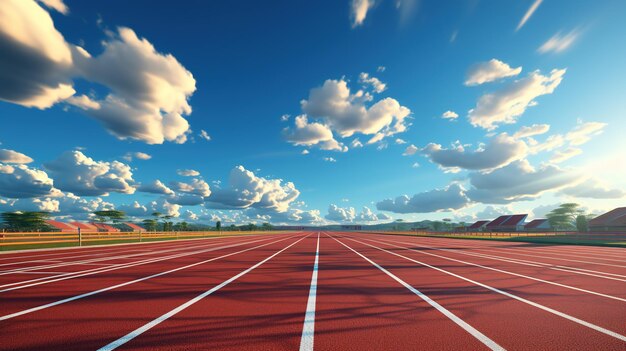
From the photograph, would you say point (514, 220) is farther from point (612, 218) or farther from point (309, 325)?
point (309, 325)

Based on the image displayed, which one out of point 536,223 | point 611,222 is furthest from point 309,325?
point 536,223

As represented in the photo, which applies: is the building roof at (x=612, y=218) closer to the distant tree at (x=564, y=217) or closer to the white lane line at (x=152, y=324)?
the distant tree at (x=564, y=217)

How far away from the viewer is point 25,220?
8900 cm

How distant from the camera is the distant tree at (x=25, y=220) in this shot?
88.9 m

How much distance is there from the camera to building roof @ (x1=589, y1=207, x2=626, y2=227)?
181 feet

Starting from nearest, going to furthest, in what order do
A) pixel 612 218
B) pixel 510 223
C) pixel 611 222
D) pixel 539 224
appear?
pixel 611 222, pixel 612 218, pixel 510 223, pixel 539 224

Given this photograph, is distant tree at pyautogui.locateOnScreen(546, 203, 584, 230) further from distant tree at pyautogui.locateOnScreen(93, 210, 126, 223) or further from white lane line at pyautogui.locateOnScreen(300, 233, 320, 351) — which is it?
distant tree at pyautogui.locateOnScreen(93, 210, 126, 223)

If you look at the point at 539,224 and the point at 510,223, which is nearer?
the point at 510,223

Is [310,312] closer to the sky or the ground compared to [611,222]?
closer to the sky

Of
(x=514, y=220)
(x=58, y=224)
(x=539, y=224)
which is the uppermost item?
(x=514, y=220)

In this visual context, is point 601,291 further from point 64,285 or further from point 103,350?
point 64,285

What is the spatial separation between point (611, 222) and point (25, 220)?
16044 centimetres

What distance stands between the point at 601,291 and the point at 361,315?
6.15m

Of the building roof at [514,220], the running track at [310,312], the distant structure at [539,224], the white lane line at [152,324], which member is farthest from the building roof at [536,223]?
the white lane line at [152,324]
